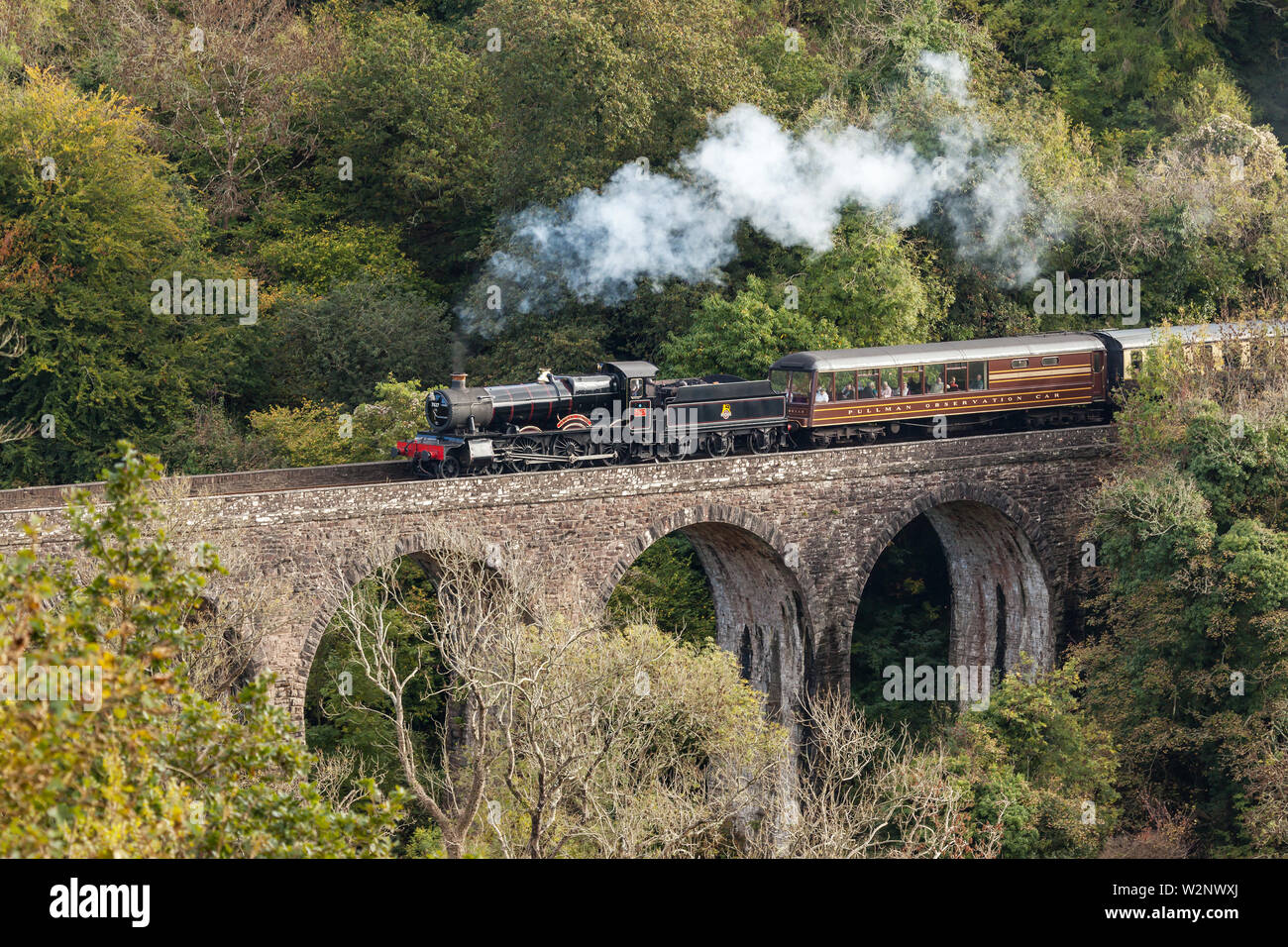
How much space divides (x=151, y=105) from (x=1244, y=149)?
33450 mm

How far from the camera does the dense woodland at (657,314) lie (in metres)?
27.6

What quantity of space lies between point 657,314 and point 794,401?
25.6 ft

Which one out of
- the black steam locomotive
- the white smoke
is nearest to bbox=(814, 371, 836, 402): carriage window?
the black steam locomotive

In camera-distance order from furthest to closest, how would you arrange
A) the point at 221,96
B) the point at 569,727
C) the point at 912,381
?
the point at 221,96, the point at 912,381, the point at 569,727

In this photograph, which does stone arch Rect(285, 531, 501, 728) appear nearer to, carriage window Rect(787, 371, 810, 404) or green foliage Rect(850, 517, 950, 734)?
carriage window Rect(787, 371, 810, 404)

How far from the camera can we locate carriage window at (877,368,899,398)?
1391 inches

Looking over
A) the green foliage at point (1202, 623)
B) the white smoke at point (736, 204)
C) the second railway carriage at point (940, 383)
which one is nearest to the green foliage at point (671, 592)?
Result: the second railway carriage at point (940, 383)

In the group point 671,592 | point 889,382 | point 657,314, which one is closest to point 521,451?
point 671,592

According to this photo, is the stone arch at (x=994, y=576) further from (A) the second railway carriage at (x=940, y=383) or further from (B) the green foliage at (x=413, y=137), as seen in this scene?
(B) the green foliage at (x=413, y=137)

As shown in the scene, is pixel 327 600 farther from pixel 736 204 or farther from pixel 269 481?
pixel 736 204

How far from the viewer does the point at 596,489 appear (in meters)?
30.6

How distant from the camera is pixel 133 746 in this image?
12.3 meters

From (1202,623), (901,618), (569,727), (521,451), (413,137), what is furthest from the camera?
(413,137)
